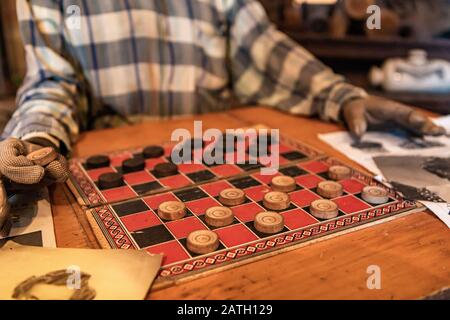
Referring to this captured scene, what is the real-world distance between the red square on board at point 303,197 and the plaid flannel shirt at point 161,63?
0.48 m

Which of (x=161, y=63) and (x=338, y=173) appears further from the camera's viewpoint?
(x=161, y=63)

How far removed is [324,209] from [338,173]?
0.17 meters

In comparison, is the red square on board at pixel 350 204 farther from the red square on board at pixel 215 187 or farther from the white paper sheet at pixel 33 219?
the white paper sheet at pixel 33 219

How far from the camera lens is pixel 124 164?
994 millimetres

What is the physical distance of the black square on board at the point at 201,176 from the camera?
3.13 feet

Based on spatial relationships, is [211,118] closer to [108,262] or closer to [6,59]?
[108,262]

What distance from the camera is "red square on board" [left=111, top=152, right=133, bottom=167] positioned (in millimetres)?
1032

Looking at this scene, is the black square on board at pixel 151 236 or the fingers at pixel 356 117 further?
the fingers at pixel 356 117

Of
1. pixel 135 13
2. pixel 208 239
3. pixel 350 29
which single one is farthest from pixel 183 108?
pixel 350 29

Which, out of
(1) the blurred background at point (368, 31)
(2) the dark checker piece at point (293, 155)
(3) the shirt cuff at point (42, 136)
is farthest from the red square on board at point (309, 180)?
(1) the blurred background at point (368, 31)

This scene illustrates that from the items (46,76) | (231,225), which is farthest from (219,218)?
(46,76)

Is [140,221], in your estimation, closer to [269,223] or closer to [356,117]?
[269,223]

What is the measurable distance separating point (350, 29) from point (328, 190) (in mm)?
1645

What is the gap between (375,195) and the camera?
2.79 feet
